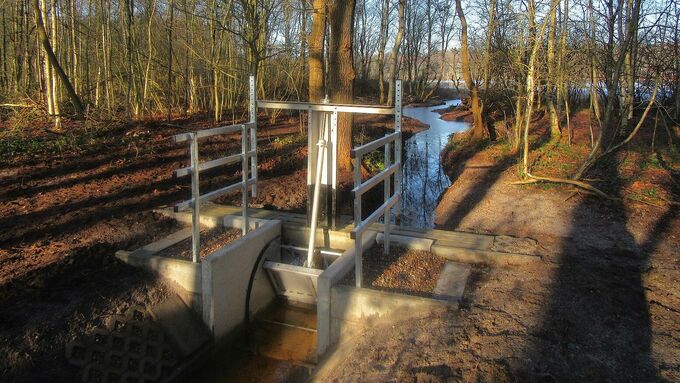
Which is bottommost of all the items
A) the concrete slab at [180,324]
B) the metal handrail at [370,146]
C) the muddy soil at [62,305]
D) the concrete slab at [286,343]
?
the concrete slab at [286,343]

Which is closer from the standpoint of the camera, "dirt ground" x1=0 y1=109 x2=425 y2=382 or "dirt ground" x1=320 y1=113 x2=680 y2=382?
"dirt ground" x1=320 y1=113 x2=680 y2=382

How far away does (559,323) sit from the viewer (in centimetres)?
413

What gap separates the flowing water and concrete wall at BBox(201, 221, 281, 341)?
4157 mm

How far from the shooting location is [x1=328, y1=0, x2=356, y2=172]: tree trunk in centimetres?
1059

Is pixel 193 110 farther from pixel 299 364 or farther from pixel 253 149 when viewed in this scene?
pixel 299 364

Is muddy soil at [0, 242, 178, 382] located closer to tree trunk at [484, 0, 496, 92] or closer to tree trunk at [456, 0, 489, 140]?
tree trunk at [484, 0, 496, 92]

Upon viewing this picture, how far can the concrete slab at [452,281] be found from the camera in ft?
15.2

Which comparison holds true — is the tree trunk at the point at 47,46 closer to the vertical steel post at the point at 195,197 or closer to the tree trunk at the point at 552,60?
the vertical steel post at the point at 195,197

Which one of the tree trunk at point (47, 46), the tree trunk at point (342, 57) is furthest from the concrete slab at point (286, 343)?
the tree trunk at point (47, 46)

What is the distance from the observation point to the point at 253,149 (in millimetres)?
6820

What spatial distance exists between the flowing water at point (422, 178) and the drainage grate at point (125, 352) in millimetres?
5988

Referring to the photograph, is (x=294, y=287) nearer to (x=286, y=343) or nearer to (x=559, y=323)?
(x=286, y=343)

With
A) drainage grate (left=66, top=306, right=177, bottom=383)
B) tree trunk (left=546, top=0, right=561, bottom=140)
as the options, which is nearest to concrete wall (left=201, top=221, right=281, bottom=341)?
drainage grate (left=66, top=306, right=177, bottom=383)

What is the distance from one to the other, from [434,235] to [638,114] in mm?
16084
